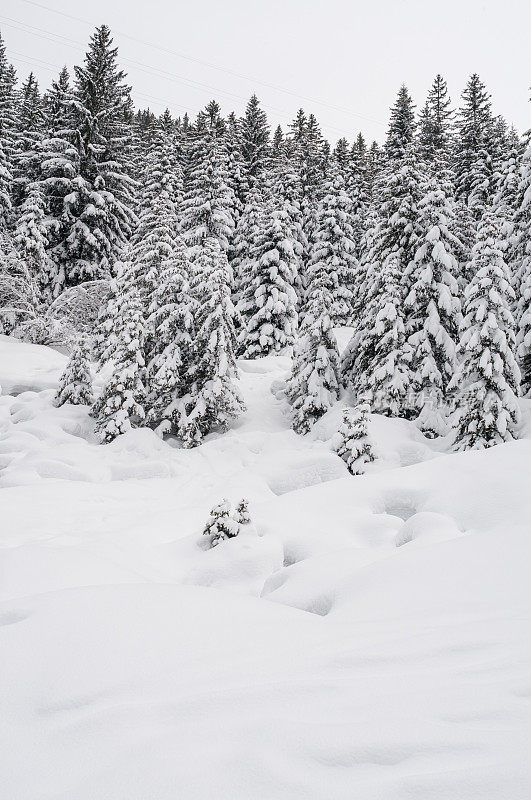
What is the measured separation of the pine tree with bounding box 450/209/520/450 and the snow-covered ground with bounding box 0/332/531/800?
6.18 meters

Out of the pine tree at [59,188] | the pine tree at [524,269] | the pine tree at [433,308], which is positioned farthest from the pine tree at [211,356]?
the pine tree at [59,188]

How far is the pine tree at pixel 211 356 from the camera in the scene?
15.1 metres

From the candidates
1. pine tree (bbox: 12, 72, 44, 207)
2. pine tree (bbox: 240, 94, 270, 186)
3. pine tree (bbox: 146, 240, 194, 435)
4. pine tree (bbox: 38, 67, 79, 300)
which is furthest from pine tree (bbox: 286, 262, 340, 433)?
pine tree (bbox: 240, 94, 270, 186)

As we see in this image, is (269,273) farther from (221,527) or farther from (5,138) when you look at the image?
(221,527)

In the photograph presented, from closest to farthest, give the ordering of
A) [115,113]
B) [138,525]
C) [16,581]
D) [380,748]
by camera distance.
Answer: [380,748] < [16,581] < [138,525] < [115,113]

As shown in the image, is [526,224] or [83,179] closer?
[526,224]

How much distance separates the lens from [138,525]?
7906 mm

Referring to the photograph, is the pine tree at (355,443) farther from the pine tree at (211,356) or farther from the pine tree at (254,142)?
the pine tree at (254,142)

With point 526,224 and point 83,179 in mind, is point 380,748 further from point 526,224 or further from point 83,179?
point 83,179

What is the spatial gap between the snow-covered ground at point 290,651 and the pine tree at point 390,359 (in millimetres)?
8079

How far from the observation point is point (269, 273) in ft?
86.0

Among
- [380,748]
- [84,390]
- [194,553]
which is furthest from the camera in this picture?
[84,390]

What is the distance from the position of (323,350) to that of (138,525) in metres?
10.6

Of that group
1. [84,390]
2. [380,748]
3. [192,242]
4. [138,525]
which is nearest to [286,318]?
[192,242]
